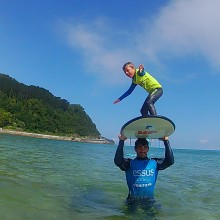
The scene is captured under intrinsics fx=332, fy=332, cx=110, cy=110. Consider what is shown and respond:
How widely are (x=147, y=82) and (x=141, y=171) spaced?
2.39m

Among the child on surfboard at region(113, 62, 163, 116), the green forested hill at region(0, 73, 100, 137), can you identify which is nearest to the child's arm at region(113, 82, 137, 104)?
the child on surfboard at region(113, 62, 163, 116)

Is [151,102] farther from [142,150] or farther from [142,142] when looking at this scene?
[142,150]

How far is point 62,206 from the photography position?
7.56 metres

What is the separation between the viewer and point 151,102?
27.4 ft

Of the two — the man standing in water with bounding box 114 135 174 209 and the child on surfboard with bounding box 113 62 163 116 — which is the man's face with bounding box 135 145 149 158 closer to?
the man standing in water with bounding box 114 135 174 209

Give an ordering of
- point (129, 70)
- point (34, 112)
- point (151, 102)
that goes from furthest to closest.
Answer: point (34, 112) → point (129, 70) → point (151, 102)

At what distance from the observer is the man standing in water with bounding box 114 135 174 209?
7.60 m

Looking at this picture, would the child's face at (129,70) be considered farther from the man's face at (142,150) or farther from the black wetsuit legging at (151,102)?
the man's face at (142,150)

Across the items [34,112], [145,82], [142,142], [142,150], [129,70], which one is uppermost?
[34,112]

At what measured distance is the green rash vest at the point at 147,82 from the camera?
8602mm

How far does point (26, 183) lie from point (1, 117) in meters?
121

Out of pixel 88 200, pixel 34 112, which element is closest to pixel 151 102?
pixel 88 200

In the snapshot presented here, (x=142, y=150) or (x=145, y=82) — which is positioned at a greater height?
(x=145, y=82)

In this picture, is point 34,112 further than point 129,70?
Yes
